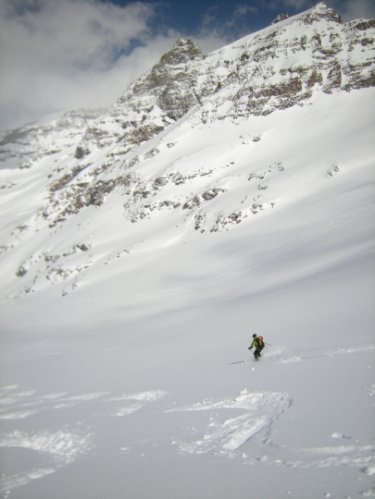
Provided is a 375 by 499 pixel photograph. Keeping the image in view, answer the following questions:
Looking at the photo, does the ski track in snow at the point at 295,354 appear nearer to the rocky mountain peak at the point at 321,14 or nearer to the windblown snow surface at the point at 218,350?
the windblown snow surface at the point at 218,350

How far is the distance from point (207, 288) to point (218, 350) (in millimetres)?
13363

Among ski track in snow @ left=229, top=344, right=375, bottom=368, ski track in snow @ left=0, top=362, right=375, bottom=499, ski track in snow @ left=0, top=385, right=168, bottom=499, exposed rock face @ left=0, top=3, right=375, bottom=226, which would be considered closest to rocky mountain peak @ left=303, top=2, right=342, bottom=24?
exposed rock face @ left=0, top=3, right=375, bottom=226

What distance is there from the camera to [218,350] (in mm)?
13594

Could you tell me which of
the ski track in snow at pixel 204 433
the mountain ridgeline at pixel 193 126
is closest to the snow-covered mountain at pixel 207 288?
the ski track in snow at pixel 204 433

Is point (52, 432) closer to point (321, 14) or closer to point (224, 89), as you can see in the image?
point (224, 89)

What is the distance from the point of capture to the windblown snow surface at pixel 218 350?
17.8ft

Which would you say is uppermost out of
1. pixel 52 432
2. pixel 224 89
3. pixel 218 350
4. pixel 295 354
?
pixel 224 89

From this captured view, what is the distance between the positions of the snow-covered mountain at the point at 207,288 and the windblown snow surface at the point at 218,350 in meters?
0.07

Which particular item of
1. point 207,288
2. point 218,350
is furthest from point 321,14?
point 218,350

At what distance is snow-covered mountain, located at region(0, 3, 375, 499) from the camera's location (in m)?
5.96

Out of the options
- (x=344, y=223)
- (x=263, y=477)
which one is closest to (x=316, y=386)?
(x=263, y=477)

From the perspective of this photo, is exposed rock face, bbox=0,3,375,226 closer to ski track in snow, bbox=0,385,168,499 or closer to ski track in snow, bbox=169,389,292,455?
ski track in snow, bbox=0,385,168,499

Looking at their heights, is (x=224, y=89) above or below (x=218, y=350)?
above

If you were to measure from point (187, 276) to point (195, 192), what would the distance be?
18.6 meters
